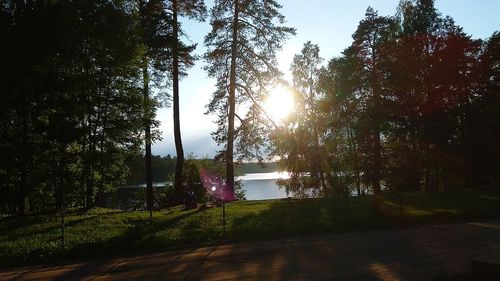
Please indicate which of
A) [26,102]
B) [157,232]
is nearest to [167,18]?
[26,102]

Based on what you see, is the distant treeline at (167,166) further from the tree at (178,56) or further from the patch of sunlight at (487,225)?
the patch of sunlight at (487,225)

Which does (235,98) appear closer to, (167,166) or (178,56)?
(178,56)

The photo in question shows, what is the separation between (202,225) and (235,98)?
1371cm

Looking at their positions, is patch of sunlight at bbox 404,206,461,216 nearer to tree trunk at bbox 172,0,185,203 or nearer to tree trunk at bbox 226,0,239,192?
tree trunk at bbox 226,0,239,192

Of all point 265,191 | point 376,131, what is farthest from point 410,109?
point 265,191

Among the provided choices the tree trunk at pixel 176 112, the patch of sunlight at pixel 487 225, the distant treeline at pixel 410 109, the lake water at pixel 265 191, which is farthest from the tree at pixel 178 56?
the patch of sunlight at pixel 487 225

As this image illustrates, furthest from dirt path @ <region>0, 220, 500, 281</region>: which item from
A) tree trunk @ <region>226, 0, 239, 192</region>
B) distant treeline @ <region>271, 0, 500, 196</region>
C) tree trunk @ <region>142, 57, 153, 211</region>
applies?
distant treeline @ <region>271, 0, 500, 196</region>

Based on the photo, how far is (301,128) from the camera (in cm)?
3441

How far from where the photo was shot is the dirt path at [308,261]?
9.98 m

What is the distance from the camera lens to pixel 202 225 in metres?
16.8

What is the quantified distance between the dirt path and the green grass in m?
1.24

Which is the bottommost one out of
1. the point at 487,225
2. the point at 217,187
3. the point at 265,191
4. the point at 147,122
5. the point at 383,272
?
the point at 383,272

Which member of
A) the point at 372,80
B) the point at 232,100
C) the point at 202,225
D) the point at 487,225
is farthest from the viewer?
the point at 372,80

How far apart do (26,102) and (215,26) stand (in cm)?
1236
